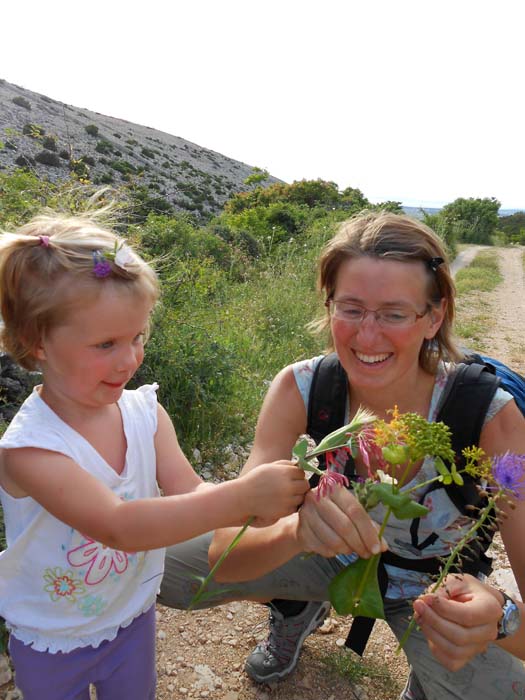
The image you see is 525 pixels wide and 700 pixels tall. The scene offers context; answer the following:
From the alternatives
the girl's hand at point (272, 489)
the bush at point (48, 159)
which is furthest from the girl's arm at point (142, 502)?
the bush at point (48, 159)

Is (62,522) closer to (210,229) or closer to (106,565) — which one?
(106,565)

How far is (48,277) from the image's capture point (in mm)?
1453

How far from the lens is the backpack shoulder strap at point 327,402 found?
210cm

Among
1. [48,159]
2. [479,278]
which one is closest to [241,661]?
[479,278]

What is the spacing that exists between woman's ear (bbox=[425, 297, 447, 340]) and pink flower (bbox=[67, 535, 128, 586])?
1343mm

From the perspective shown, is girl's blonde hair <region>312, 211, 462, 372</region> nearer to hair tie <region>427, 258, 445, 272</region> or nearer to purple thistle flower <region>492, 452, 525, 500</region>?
→ hair tie <region>427, 258, 445, 272</region>

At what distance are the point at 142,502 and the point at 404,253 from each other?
1238mm

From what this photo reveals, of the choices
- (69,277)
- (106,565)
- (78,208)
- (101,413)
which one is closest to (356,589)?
(106,565)

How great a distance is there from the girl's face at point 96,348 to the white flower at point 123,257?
0.07 metres

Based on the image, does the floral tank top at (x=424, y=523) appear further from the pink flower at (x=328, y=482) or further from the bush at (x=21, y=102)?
the bush at (x=21, y=102)

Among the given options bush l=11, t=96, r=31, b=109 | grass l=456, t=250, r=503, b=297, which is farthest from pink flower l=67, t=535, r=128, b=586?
bush l=11, t=96, r=31, b=109

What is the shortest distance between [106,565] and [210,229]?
41.0 ft

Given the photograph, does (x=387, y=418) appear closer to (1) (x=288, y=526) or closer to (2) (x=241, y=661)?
(1) (x=288, y=526)

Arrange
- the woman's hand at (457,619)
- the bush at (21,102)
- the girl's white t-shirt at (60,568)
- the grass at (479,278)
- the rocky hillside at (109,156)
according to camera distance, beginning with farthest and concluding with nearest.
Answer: the bush at (21,102)
the rocky hillside at (109,156)
the grass at (479,278)
the girl's white t-shirt at (60,568)
the woman's hand at (457,619)
